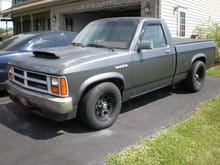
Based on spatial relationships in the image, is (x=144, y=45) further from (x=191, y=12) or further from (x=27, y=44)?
(x=191, y=12)

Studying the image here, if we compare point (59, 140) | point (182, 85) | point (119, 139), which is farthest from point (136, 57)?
point (182, 85)

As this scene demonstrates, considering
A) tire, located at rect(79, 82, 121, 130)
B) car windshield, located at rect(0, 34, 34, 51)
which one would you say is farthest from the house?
tire, located at rect(79, 82, 121, 130)

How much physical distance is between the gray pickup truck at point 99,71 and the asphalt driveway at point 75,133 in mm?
342

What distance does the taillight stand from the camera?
3.68m

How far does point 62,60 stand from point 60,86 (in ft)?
1.61

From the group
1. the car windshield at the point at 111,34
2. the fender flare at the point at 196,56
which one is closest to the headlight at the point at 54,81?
the car windshield at the point at 111,34

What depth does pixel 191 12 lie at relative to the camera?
46.6 ft

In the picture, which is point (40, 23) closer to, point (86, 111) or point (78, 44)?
point (78, 44)

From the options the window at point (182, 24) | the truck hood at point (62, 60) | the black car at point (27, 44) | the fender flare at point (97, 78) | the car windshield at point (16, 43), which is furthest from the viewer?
the window at point (182, 24)

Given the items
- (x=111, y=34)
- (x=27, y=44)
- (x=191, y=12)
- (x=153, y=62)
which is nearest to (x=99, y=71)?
(x=111, y=34)

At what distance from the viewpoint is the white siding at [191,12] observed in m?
11.7

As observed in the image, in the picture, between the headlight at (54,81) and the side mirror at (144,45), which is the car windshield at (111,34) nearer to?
the side mirror at (144,45)

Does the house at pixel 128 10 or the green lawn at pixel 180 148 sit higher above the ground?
the house at pixel 128 10

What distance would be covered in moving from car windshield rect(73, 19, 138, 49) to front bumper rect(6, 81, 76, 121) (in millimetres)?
1594
